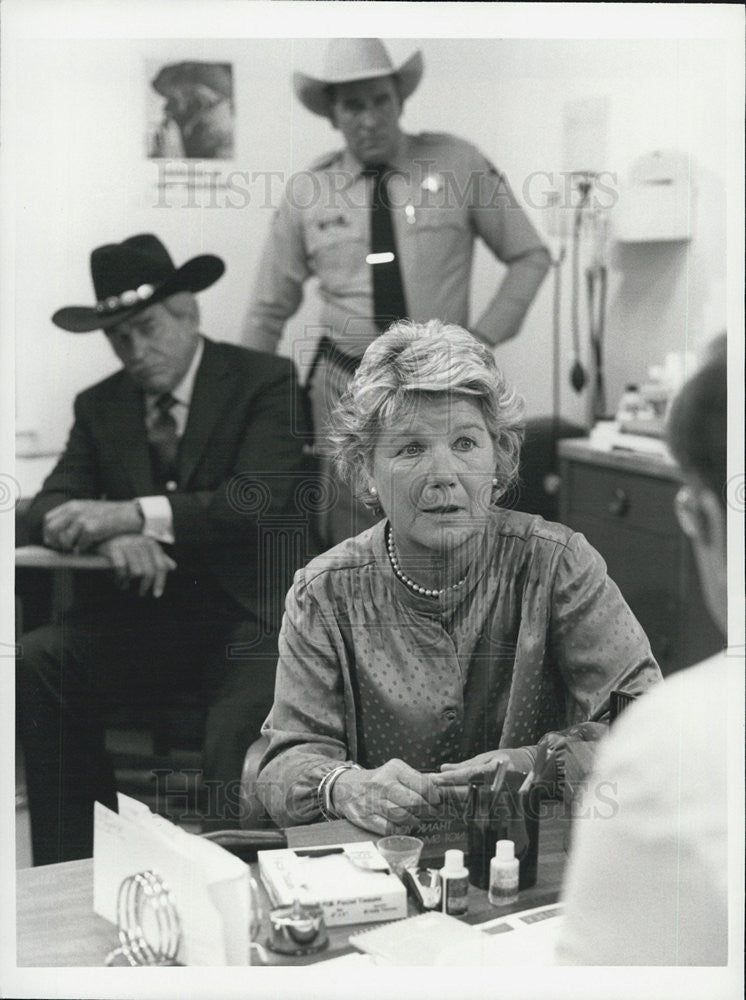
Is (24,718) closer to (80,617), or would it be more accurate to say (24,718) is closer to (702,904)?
(80,617)

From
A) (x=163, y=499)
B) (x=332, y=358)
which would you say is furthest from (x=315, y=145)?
(x=163, y=499)

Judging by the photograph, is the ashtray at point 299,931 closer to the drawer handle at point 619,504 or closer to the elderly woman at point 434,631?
the elderly woman at point 434,631

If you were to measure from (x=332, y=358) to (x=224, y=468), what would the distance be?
32 cm

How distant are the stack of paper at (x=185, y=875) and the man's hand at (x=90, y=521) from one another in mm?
552

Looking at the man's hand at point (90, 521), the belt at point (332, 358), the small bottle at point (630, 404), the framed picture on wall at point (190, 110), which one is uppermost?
the framed picture on wall at point (190, 110)

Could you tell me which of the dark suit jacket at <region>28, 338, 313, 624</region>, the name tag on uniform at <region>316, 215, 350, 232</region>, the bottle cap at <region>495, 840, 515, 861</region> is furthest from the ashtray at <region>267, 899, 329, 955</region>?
the name tag on uniform at <region>316, 215, 350, 232</region>

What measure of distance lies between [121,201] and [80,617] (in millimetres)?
860

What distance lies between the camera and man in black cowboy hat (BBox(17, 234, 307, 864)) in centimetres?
234

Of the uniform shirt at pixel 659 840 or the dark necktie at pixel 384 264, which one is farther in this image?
the dark necktie at pixel 384 264

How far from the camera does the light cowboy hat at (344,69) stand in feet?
7.55

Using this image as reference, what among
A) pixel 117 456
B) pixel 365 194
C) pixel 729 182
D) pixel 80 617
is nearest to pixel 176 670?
pixel 80 617

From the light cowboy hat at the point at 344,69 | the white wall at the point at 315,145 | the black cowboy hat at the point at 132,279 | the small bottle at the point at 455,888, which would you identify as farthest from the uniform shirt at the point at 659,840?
the light cowboy hat at the point at 344,69

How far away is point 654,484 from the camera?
7.69 ft

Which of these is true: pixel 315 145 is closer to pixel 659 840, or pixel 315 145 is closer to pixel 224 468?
pixel 224 468
